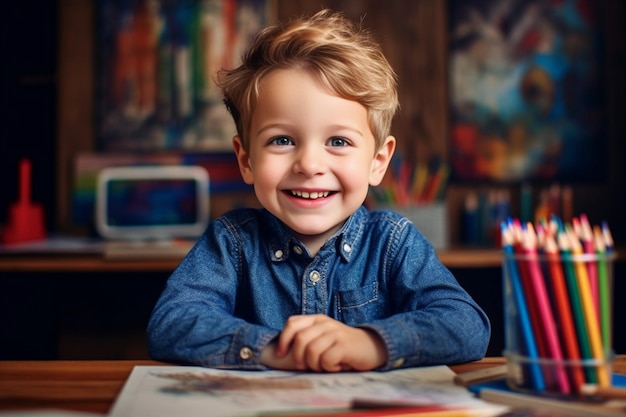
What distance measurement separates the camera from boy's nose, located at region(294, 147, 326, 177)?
88 centimetres

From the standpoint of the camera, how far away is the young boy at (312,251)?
752 millimetres

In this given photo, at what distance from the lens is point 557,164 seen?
92.2 inches

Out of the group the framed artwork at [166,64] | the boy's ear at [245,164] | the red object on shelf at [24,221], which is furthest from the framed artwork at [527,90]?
the boy's ear at [245,164]

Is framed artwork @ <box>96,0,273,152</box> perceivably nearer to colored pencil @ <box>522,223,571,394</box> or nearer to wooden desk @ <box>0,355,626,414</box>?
wooden desk @ <box>0,355,626,414</box>

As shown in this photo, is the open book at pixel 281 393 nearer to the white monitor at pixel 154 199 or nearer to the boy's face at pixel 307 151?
the boy's face at pixel 307 151

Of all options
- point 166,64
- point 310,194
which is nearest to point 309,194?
point 310,194

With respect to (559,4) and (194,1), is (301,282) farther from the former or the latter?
(559,4)

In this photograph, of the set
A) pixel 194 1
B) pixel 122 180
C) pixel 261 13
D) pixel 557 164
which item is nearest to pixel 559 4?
pixel 557 164

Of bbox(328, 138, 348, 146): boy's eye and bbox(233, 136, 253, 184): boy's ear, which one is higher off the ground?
bbox(328, 138, 348, 146): boy's eye

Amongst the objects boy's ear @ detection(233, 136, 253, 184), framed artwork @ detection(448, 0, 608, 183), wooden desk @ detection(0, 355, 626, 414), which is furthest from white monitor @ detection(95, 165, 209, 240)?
wooden desk @ detection(0, 355, 626, 414)

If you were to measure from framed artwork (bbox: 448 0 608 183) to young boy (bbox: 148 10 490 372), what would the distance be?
1377 mm

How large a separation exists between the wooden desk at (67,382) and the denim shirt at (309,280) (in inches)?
3.1

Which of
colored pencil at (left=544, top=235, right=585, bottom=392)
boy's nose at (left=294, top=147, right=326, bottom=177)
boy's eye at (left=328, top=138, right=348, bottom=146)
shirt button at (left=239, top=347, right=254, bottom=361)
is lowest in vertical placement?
shirt button at (left=239, top=347, right=254, bottom=361)

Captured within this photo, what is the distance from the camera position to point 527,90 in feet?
7.70
